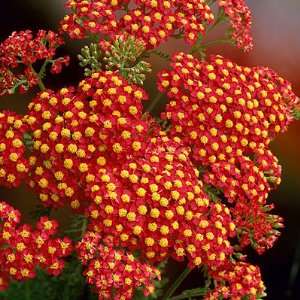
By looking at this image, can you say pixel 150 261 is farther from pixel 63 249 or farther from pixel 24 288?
pixel 24 288

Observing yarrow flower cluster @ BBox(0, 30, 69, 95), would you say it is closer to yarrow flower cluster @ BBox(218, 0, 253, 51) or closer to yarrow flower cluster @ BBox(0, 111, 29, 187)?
yarrow flower cluster @ BBox(0, 111, 29, 187)

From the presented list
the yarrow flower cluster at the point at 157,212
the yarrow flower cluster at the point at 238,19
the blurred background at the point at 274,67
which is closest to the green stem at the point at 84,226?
the yarrow flower cluster at the point at 157,212

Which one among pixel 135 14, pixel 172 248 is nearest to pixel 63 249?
pixel 172 248

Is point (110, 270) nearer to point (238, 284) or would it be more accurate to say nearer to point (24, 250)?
point (24, 250)

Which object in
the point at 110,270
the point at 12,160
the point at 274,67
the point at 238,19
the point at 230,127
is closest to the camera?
the point at 110,270

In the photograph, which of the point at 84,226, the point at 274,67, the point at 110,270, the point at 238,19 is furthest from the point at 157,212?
the point at 274,67

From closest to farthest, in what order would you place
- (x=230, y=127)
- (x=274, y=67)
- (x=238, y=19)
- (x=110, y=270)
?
(x=110, y=270)
(x=230, y=127)
(x=238, y=19)
(x=274, y=67)

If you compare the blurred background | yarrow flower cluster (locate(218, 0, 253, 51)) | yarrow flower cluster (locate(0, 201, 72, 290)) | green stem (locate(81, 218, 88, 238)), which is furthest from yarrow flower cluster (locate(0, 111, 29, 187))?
the blurred background
